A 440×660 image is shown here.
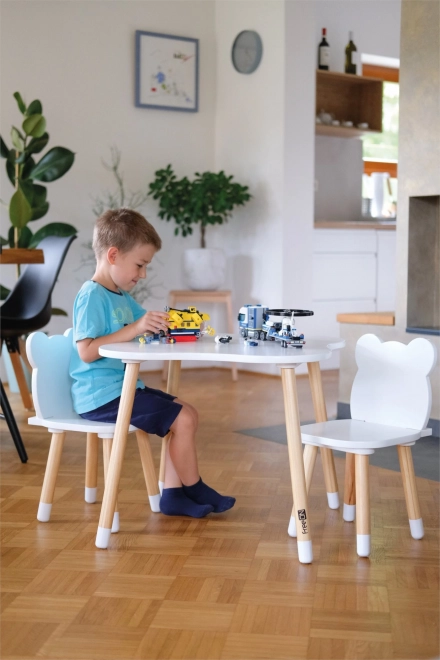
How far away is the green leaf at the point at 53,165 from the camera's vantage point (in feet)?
15.8

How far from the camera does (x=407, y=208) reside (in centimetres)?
402

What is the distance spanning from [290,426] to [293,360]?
17 cm

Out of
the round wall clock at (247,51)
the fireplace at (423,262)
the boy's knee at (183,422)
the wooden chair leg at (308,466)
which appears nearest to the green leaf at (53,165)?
the round wall clock at (247,51)

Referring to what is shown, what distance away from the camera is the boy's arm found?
2348 mm

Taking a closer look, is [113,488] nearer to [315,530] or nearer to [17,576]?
[17,576]

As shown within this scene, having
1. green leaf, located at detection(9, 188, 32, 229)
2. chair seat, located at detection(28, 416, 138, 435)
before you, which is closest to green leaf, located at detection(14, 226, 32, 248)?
green leaf, located at detection(9, 188, 32, 229)

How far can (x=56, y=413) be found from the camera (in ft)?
8.27

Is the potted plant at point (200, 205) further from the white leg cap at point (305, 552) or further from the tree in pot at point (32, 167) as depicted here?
the white leg cap at point (305, 552)

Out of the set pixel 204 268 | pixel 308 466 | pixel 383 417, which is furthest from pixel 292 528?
pixel 204 268

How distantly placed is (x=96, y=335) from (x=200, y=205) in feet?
10.6

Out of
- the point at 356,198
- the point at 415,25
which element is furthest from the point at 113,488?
the point at 356,198

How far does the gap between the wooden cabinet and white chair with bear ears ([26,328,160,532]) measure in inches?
166

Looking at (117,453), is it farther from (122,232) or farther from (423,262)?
(423,262)

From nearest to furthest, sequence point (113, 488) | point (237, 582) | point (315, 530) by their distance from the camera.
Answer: point (237, 582) → point (113, 488) → point (315, 530)
